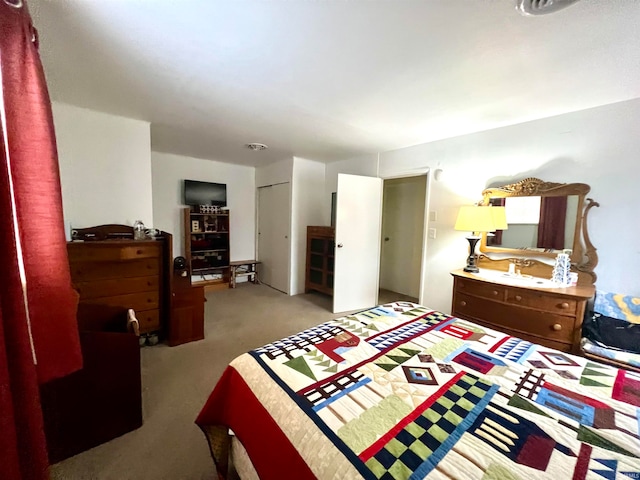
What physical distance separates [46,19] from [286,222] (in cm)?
327

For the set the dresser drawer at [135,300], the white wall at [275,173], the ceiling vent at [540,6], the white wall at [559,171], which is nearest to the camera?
the ceiling vent at [540,6]

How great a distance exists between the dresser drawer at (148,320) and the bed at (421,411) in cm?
172

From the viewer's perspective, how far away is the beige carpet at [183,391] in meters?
1.31

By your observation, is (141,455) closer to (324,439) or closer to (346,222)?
(324,439)

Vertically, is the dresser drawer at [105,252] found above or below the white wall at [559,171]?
below

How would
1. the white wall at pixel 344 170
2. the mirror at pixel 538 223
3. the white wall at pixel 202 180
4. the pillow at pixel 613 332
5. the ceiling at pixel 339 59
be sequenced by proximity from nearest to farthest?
the ceiling at pixel 339 59, the pillow at pixel 613 332, the mirror at pixel 538 223, the white wall at pixel 344 170, the white wall at pixel 202 180

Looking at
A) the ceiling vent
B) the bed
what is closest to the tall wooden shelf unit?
the bed

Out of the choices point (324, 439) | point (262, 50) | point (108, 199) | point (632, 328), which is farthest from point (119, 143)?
point (632, 328)

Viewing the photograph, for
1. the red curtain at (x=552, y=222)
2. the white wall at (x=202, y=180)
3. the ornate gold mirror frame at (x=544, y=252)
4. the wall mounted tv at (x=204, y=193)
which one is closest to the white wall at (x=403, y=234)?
the ornate gold mirror frame at (x=544, y=252)

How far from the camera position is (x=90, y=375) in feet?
4.60

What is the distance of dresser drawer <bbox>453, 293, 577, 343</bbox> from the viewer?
6.16 feet

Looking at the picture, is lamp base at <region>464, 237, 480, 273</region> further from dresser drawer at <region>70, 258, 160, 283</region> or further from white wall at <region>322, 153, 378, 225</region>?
dresser drawer at <region>70, 258, 160, 283</region>

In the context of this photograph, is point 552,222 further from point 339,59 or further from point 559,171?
point 339,59

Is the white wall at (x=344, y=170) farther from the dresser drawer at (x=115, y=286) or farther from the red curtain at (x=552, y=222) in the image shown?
the dresser drawer at (x=115, y=286)
